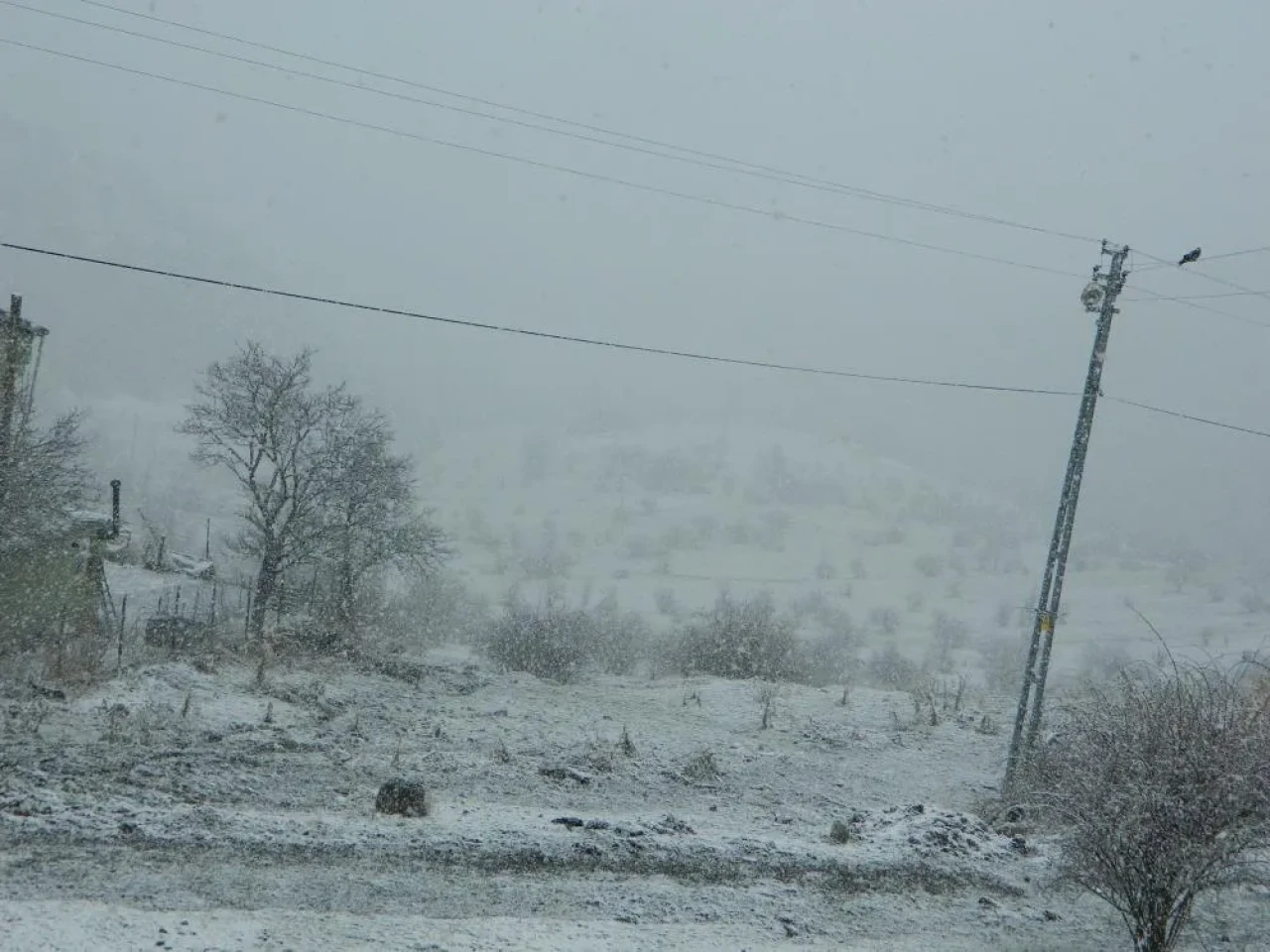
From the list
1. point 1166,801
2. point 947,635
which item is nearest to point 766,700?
point 1166,801

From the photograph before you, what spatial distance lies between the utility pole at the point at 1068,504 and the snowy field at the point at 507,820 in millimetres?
1307

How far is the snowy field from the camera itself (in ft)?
22.2

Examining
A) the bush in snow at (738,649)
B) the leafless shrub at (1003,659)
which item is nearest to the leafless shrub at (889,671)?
the leafless shrub at (1003,659)

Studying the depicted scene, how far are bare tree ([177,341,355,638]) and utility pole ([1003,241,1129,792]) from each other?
2115cm

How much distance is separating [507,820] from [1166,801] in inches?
238

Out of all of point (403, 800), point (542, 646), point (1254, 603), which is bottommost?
point (542, 646)

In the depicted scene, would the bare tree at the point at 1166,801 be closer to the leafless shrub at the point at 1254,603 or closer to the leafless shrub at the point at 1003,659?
the leafless shrub at the point at 1003,659

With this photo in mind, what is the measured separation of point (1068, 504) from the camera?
1327 cm

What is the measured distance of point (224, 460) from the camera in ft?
96.1

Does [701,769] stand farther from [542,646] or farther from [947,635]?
[947,635]

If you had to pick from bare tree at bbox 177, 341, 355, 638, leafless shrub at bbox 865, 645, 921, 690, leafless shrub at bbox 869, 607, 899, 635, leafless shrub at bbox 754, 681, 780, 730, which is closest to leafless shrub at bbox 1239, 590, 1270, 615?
leafless shrub at bbox 869, 607, 899, 635

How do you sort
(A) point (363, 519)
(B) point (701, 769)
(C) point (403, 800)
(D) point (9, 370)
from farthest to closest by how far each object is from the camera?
(A) point (363, 519)
(D) point (9, 370)
(B) point (701, 769)
(C) point (403, 800)

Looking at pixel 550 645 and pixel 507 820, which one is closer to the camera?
pixel 507 820

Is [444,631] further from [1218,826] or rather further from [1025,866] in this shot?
[1218,826]
